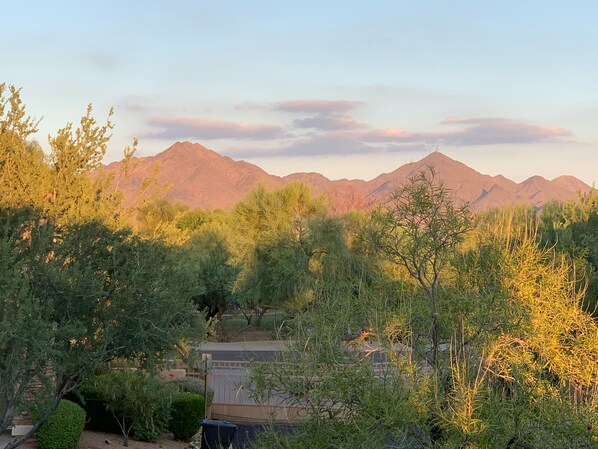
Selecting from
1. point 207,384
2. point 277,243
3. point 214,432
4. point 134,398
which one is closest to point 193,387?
point 207,384

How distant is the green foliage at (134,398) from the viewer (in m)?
23.0

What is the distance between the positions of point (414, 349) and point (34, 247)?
30.3ft

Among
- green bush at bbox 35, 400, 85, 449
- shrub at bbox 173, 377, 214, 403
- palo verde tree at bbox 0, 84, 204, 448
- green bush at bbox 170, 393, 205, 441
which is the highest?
palo verde tree at bbox 0, 84, 204, 448

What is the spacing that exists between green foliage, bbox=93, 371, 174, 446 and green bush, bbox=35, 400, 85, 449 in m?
2.39

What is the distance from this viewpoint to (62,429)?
66.1 feet

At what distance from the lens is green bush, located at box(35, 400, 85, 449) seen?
65.5 ft

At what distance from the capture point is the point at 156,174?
25.5m

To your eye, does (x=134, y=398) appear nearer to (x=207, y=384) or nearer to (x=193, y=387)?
(x=193, y=387)

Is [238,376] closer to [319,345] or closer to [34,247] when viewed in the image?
[34,247]

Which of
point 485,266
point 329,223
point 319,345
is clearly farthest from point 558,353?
point 329,223

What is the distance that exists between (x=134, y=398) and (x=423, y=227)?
1360cm

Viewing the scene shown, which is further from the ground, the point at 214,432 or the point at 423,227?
the point at 423,227

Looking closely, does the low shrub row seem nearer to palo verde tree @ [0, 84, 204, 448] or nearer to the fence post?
the fence post

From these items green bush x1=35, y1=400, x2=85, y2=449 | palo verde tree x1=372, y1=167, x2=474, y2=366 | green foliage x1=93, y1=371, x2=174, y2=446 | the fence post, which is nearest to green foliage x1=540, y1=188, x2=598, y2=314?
the fence post
